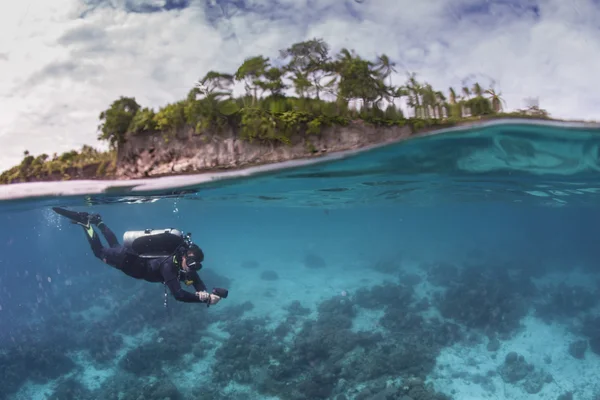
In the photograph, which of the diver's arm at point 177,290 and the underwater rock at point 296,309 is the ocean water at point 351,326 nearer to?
the underwater rock at point 296,309

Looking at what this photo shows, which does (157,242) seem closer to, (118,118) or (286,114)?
(118,118)

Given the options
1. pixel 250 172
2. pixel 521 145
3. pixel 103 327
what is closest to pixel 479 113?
pixel 521 145

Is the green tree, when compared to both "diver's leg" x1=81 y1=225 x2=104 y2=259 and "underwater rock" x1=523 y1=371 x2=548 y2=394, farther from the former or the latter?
"underwater rock" x1=523 y1=371 x2=548 y2=394

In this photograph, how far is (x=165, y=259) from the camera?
9273 millimetres

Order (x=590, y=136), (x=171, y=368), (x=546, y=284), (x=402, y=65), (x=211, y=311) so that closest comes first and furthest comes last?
(x=402, y=65)
(x=590, y=136)
(x=171, y=368)
(x=211, y=311)
(x=546, y=284)

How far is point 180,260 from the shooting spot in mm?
8992

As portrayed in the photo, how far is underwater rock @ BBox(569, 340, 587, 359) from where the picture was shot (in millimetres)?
16391

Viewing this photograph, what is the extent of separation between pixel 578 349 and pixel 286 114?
57.0ft

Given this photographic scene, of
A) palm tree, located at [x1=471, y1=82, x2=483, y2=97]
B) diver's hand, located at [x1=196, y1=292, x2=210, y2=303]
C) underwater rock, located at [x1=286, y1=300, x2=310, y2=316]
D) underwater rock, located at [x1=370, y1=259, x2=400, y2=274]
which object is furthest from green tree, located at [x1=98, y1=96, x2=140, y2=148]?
underwater rock, located at [x1=370, y1=259, x2=400, y2=274]

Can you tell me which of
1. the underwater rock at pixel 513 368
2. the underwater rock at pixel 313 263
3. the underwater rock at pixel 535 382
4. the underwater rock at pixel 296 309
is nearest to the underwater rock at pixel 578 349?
the underwater rock at pixel 535 382

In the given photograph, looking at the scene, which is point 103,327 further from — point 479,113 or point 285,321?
point 479,113

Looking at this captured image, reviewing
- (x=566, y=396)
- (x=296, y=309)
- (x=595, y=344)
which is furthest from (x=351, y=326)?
(x=595, y=344)

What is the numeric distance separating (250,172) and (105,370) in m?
11.7

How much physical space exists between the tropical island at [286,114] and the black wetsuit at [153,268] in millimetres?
2468
